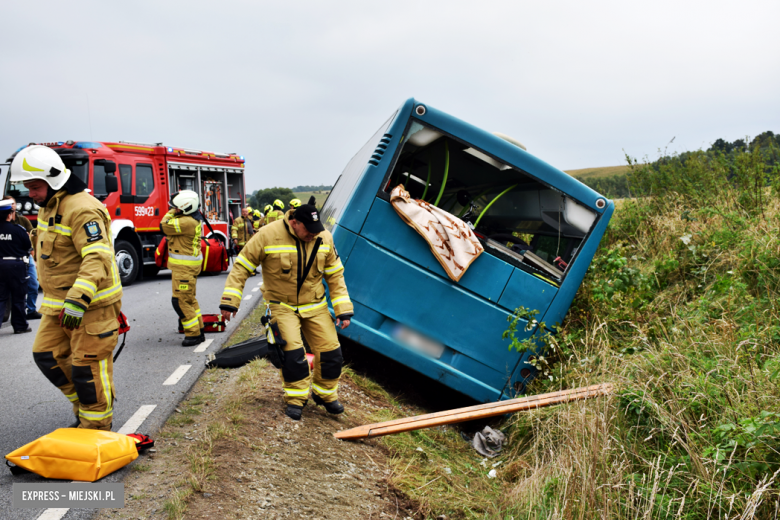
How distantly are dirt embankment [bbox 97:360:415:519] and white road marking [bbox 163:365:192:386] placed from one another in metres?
0.57

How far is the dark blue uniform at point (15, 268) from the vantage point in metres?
7.25

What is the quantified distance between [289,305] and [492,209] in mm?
3389

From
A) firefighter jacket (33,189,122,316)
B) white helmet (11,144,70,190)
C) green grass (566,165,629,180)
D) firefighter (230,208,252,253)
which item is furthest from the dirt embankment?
firefighter (230,208,252,253)

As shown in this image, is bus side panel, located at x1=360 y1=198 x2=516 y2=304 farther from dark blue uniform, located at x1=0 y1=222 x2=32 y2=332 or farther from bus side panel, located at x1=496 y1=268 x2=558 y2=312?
dark blue uniform, located at x1=0 y1=222 x2=32 y2=332

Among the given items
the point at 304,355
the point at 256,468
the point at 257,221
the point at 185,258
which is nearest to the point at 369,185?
the point at 304,355

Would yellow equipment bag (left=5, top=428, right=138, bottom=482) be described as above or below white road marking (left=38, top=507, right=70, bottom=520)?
above

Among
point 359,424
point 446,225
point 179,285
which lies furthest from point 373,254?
point 179,285

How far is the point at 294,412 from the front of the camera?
412 centimetres

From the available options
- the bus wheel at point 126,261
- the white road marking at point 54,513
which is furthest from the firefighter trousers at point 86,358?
the bus wheel at point 126,261

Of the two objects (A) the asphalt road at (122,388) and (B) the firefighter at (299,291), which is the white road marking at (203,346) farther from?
(B) the firefighter at (299,291)

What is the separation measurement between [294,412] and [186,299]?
10.5ft

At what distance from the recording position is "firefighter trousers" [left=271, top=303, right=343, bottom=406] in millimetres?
4094

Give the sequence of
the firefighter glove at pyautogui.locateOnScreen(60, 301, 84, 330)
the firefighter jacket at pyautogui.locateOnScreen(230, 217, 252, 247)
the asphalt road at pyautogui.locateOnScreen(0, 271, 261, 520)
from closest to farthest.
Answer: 1. the firefighter glove at pyautogui.locateOnScreen(60, 301, 84, 330)
2. the asphalt road at pyautogui.locateOnScreen(0, 271, 261, 520)
3. the firefighter jacket at pyautogui.locateOnScreen(230, 217, 252, 247)

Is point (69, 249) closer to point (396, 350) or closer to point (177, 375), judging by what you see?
point (177, 375)
